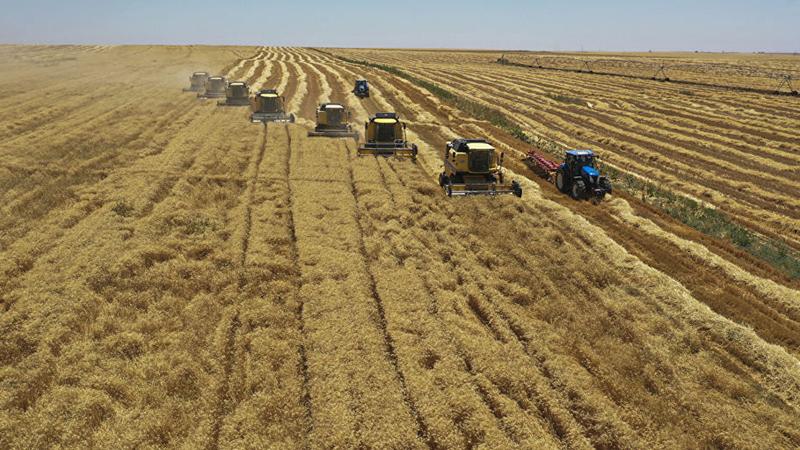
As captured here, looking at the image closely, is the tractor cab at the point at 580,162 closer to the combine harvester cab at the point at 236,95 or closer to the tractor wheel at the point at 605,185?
the tractor wheel at the point at 605,185

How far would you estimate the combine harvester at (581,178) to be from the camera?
62.3ft

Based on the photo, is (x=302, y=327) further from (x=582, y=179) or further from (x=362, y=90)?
(x=362, y=90)

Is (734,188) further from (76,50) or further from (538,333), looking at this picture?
(76,50)

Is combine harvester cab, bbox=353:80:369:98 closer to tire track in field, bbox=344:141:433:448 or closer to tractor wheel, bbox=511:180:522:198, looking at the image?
tractor wheel, bbox=511:180:522:198

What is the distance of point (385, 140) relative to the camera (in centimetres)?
2397

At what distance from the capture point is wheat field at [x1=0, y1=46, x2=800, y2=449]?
7844 mm

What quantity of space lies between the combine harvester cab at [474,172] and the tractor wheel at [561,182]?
281 cm

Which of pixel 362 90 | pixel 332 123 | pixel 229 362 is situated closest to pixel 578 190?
pixel 332 123

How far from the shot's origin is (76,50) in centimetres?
9606

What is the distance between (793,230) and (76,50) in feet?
395

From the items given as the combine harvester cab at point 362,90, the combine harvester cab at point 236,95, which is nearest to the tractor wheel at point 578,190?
the combine harvester cab at point 236,95

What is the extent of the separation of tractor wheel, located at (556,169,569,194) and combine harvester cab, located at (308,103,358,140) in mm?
12079

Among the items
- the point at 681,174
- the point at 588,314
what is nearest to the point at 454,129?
the point at 681,174

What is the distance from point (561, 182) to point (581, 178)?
1.04 meters
